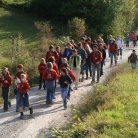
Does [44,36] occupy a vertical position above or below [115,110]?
above

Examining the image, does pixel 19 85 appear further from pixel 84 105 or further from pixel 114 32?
pixel 114 32

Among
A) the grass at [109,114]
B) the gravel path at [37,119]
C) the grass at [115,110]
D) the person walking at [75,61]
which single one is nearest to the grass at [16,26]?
the person walking at [75,61]

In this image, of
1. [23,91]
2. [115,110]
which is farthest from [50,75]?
[115,110]

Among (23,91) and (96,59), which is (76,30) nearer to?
(96,59)

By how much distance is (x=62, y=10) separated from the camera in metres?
30.2

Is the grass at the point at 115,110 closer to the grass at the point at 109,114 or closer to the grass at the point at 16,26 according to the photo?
the grass at the point at 109,114

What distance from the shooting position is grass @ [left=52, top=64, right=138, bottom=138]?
8.80m

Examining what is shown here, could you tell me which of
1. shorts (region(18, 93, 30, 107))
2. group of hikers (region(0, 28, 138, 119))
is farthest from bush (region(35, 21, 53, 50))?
shorts (region(18, 93, 30, 107))

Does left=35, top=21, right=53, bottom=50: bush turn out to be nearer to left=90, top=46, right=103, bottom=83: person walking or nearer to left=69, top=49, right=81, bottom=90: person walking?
left=90, top=46, right=103, bottom=83: person walking

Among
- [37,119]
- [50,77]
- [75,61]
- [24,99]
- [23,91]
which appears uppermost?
[75,61]

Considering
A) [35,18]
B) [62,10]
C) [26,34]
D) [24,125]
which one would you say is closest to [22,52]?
[24,125]

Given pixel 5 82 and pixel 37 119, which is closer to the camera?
pixel 37 119

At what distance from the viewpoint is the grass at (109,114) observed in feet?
28.9

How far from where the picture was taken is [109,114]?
388 inches
